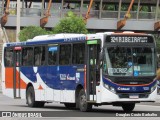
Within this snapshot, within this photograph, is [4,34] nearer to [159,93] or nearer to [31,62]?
[159,93]

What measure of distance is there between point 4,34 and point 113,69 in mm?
43782

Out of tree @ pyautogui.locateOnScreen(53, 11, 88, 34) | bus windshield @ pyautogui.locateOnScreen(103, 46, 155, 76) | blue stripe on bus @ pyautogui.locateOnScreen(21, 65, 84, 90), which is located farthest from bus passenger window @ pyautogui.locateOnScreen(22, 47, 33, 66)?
tree @ pyautogui.locateOnScreen(53, 11, 88, 34)

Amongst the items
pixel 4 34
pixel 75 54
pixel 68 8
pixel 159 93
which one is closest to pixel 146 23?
pixel 68 8

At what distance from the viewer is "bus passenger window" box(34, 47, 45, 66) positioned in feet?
87.9

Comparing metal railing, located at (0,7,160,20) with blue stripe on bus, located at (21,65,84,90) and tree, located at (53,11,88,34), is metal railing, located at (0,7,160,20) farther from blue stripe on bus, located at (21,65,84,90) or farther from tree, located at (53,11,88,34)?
blue stripe on bus, located at (21,65,84,90)

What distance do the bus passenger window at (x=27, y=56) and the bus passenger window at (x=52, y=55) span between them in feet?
6.18

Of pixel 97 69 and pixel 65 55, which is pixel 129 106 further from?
pixel 65 55

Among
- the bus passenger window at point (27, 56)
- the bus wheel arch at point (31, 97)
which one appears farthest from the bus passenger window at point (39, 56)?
the bus wheel arch at point (31, 97)

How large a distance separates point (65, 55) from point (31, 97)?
3.98m

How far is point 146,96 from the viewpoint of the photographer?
73.4ft

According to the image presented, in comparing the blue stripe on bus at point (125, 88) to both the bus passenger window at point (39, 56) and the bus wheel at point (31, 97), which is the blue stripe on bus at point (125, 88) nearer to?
the bus passenger window at point (39, 56)

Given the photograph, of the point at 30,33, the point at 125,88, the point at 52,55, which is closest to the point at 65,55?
the point at 52,55

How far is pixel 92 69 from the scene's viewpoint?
22.9 m

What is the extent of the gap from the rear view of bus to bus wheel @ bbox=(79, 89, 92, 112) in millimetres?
1100
